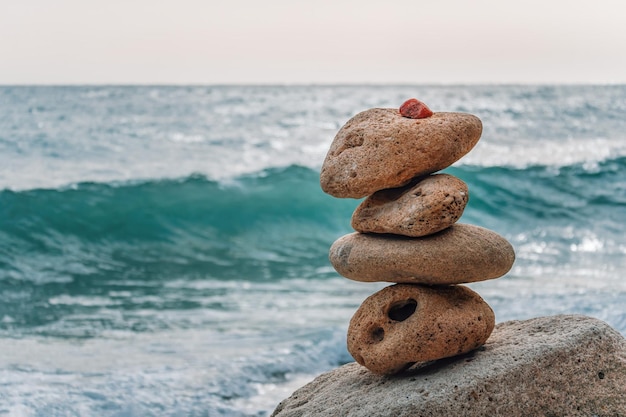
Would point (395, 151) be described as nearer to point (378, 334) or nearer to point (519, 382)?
point (378, 334)

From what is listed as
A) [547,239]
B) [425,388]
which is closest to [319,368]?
[425,388]

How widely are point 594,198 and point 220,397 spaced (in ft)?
39.0

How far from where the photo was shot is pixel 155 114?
30.5 meters

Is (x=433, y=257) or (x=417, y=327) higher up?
(x=433, y=257)

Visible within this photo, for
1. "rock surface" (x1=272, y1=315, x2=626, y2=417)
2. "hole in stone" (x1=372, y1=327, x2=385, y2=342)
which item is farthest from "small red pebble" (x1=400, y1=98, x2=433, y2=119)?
"rock surface" (x1=272, y1=315, x2=626, y2=417)

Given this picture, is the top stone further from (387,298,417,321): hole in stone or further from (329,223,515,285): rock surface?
(387,298,417,321): hole in stone

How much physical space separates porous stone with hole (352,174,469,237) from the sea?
2.37 meters

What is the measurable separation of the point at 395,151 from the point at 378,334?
0.97m

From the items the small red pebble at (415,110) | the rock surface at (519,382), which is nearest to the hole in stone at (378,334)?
the rock surface at (519,382)

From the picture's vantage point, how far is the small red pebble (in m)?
4.20

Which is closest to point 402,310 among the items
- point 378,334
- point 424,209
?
point 378,334

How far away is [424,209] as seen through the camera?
396cm

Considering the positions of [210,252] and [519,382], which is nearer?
[519,382]

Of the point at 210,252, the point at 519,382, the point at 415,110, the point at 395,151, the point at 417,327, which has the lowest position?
the point at 210,252
